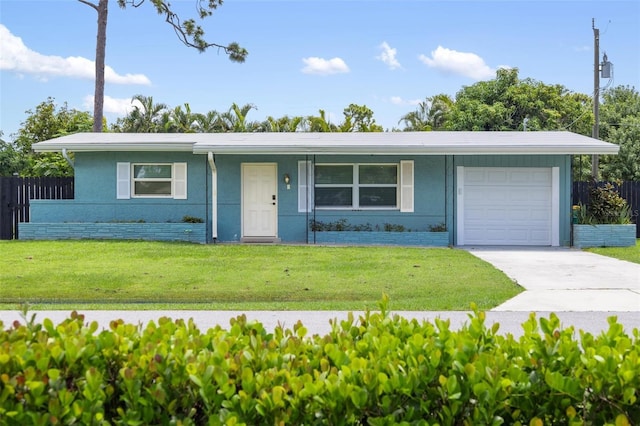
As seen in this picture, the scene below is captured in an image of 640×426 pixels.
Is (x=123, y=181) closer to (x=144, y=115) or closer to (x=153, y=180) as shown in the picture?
(x=153, y=180)

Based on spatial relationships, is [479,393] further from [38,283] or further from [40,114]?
[40,114]

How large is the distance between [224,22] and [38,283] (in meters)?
17.8

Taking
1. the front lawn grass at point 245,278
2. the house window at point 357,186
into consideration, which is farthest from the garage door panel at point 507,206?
the front lawn grass at point 245,278

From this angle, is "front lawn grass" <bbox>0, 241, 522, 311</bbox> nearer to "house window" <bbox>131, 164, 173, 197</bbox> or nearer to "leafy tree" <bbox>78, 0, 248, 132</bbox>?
"house window" <bbox>131, 164, 173, 197</bbox>

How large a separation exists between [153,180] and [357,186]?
5709 mm

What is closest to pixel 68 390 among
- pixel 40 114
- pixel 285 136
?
pixel 285 136

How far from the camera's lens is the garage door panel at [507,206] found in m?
17.1

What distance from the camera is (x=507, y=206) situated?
56.4 feet

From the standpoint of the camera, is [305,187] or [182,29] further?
[182,29]

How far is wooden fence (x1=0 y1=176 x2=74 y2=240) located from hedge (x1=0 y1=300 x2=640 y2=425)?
55.7 feet

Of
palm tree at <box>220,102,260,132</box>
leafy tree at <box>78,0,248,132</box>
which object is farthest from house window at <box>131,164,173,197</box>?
palm tree at <box>220,102,260,132</box>

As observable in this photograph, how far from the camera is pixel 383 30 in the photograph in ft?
86.4

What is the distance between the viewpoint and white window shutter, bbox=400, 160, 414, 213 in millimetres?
17344

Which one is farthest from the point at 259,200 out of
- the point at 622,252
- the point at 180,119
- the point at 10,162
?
the point at 180,119
